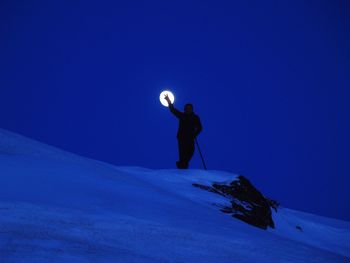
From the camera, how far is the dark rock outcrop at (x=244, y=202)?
5.07 metres

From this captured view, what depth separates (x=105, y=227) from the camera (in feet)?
6.48

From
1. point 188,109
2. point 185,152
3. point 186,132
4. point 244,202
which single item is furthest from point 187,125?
point 244,202

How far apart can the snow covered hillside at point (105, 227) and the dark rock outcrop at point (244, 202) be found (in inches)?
78.0

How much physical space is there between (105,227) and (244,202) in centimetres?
432

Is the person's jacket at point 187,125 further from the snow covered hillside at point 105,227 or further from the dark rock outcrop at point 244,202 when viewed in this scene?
the snow covered hillside at point 105,227

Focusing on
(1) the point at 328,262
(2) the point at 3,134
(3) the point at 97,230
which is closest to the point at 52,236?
(3) the point at 97,230

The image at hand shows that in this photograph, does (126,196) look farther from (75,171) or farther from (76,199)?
(75,171)

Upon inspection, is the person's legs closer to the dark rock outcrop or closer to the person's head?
the person's head

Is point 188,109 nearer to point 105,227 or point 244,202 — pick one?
point 244,202

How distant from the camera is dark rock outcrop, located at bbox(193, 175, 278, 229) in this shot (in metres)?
5.07

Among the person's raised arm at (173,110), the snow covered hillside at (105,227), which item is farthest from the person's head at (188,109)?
the snow covered hillside at (105,227)

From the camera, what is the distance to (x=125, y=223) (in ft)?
6.95

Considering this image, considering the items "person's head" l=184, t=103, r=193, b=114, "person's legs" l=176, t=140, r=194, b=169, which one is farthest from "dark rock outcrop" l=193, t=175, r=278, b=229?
"person's head" l=184, t=103, r=193, b=114

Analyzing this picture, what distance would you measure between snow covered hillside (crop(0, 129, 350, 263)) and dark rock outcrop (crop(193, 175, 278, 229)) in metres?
1.98
